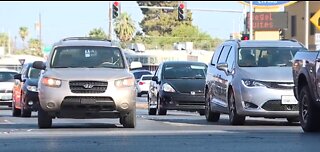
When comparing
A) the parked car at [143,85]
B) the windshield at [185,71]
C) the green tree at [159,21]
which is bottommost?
the parked car at [143,85]

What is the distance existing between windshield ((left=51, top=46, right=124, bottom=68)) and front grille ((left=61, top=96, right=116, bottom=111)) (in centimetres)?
111

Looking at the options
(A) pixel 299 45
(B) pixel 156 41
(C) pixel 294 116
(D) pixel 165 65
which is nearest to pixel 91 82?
(C) pixel 294 116

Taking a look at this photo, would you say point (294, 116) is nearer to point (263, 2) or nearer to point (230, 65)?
point (230, 65)

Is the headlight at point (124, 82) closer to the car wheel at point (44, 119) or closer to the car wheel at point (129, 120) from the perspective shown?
the car wheel at point (129, 120)

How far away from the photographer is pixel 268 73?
49.2ft

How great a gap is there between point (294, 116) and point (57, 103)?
14.8 ft

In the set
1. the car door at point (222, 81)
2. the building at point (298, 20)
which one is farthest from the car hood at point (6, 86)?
the building at point (298, 20)

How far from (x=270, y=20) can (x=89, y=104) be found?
107ft

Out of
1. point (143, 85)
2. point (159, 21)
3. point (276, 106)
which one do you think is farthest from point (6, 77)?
point (159, 21)

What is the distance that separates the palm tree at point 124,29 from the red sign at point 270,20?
49.3 m

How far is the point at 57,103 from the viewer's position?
45.3ft

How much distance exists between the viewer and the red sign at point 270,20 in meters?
45.0

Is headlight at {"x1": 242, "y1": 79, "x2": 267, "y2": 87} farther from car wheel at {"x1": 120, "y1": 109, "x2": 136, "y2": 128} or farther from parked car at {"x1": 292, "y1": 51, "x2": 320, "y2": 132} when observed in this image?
car wheel at {"x1": 120, "y1": 109, "x2": 136, "y2": 128}

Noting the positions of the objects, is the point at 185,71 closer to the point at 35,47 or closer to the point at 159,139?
the point at 159,139
